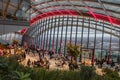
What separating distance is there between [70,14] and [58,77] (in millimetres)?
39694

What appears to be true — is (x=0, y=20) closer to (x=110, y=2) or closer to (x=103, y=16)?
(x=110, y=2)

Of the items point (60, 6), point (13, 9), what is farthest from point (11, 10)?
point (60, 6)

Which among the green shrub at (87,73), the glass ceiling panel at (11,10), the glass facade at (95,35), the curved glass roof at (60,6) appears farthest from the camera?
the glass facade at (95,35)

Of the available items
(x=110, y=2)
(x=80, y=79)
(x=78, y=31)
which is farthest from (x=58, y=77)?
(x=78, y=31)

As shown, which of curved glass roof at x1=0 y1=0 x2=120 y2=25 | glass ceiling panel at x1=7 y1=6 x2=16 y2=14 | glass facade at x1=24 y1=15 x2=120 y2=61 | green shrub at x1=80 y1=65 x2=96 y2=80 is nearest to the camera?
green shrub at x1=80 y1=65 x2=96 y2=80

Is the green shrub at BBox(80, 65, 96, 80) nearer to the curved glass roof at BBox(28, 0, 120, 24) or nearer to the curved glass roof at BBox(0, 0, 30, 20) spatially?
the curved glass roof at BBox(0, 0, 30, 20)

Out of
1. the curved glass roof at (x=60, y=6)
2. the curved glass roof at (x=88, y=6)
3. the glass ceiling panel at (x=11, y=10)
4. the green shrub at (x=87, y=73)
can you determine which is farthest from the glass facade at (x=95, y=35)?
the green shrub at (x=87, y=73)

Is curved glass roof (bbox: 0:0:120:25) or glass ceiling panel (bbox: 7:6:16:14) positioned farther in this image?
glass ceiling panel (bbox: 7:6:16:14)

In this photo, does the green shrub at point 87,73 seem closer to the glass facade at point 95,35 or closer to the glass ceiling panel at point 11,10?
the glass ceiling panel at point 11,10

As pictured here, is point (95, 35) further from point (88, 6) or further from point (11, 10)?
point (11, 10)

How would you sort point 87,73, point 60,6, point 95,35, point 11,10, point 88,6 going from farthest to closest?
point 60,6
point 95,35
point 88,6
point 11,10
point 87,73

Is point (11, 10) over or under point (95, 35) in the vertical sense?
over

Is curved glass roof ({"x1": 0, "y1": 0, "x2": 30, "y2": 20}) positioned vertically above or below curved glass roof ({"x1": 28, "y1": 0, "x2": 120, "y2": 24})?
below

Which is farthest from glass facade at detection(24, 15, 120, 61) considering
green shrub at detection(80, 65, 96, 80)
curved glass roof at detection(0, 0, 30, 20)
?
green shrub at detection(80, 65, 96, 80)
